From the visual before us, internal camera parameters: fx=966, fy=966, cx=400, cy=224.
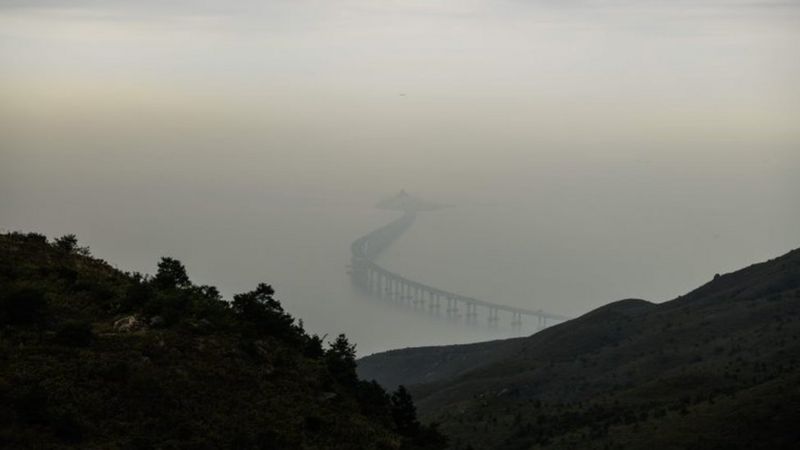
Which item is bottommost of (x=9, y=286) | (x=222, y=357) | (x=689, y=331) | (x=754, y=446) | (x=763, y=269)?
(x=754, y=446)

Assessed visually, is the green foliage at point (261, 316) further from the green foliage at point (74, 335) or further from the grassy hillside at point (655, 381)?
the grassy hillside at point (655, 381)

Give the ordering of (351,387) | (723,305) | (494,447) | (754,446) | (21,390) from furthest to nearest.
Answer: (723,305)
(494,447)
(754,446)
(351,387)
(21,390)

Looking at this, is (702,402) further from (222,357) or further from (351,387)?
(222,357)

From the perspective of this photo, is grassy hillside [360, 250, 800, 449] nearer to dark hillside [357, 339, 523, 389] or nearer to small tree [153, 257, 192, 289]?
dark hillside [357, 339, 523, 389]

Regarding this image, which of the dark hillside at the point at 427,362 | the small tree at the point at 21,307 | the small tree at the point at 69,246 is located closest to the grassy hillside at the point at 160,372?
the small tree at the point at 21,307

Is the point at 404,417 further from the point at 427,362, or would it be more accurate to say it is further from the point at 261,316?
the point at 427,362

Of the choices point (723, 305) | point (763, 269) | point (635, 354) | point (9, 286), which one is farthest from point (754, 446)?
point (763, 269)

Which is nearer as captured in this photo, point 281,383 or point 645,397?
point 281,383

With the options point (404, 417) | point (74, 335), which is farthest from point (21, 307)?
point (404, 417)
